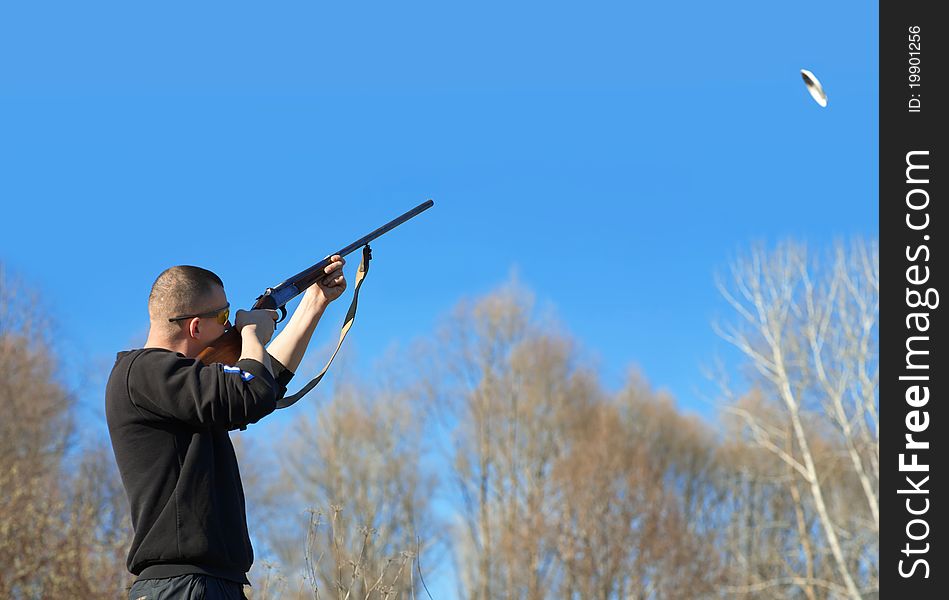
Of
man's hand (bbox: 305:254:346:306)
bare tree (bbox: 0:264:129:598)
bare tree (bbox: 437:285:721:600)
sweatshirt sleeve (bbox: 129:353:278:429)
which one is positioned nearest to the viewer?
sweatshirt sleeve (bbox: 129:353:278:429)

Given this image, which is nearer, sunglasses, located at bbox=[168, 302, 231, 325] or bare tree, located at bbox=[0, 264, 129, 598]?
sunglasses, located at bbox=[168, 302, 231, 325]

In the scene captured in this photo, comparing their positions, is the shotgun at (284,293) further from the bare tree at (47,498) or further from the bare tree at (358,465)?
the bare tree at (358,465)

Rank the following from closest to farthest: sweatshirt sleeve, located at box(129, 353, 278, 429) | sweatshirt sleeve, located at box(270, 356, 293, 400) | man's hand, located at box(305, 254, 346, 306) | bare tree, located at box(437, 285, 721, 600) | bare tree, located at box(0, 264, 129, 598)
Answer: sweatshirt sleeve, located at box(129, 353, 278, 429) → sweatshirt sleeve, located at box(270, 356, 293, 400) → man's hand, located at box(305, 254, 346, 306) → bare tree, located at box(0, 264, 129, 598) → bare tree, located at box(437, 285, 721, 600)

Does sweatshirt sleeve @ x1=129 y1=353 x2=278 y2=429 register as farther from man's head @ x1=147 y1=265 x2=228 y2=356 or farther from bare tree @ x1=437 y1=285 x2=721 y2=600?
bare tree @ x1=437 y1=285 x2=721 y2=600

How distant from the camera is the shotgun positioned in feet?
10.6

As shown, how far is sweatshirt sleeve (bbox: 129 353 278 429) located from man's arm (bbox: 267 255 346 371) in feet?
0.60

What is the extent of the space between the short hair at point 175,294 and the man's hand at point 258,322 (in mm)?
145

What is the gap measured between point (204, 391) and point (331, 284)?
30.1 inches

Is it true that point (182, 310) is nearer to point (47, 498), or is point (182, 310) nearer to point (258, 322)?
point (258, 322)

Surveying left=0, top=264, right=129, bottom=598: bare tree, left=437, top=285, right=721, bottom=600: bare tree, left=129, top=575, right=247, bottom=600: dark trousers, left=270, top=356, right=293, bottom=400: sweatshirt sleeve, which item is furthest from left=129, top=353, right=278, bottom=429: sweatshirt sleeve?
left=437, top=285, right=721, bottom=600: bare tree

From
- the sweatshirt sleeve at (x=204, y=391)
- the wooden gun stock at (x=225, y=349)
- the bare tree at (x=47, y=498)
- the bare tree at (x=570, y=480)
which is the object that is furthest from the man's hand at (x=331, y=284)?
the bare tree at (x=570, y=480)
